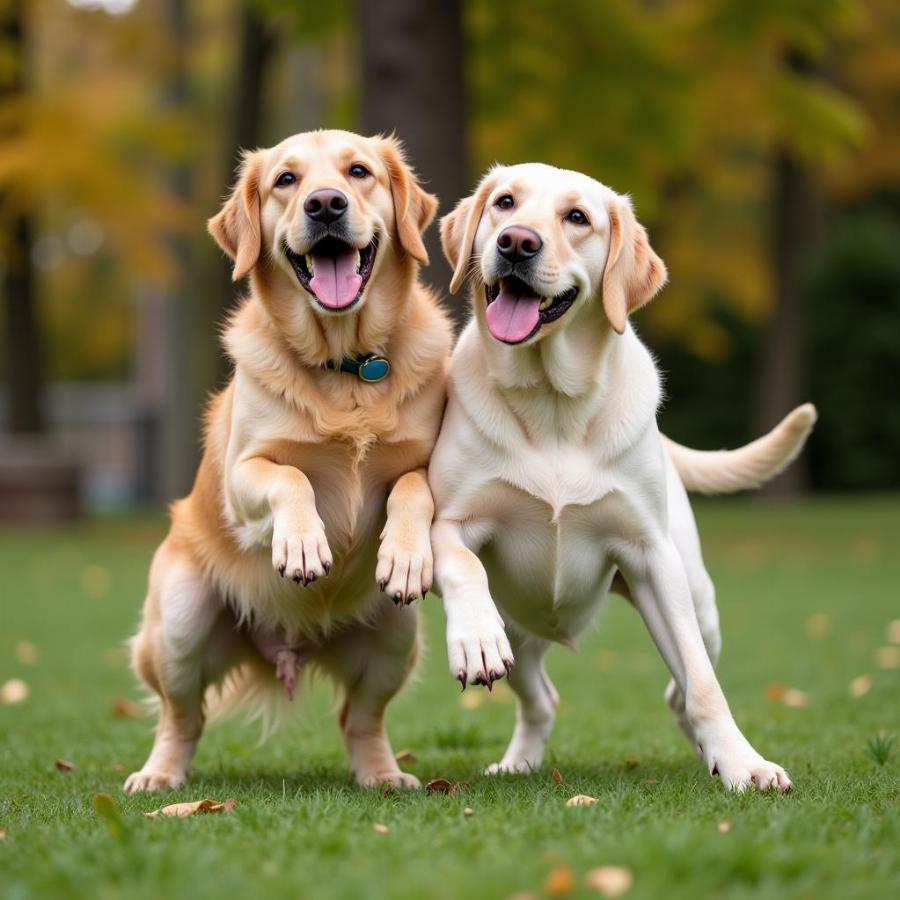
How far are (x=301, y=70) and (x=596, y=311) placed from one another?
61.7 feet

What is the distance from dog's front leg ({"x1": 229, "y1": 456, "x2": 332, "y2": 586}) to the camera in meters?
3.86

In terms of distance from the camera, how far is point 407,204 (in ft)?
15.1

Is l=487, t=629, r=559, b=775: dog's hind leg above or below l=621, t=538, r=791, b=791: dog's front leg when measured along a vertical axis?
below

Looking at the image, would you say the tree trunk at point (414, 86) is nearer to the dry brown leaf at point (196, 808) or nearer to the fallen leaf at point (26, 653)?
the fallen leaf at point (26, 653)

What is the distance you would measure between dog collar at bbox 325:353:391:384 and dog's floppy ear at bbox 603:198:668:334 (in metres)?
0.71

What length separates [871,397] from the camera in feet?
72.9

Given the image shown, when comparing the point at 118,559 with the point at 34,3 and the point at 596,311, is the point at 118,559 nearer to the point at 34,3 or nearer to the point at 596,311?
the point at 34,3

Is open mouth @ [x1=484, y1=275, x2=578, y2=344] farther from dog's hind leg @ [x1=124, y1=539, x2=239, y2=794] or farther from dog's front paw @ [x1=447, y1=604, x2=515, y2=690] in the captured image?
dog's hind leg @ [x1=124, y1=539, x2=239, y2=794]

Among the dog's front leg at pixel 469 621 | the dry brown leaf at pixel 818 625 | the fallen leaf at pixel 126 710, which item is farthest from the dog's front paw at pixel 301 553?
the dry brown leaf at pixel 818 625

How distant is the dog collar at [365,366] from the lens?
14.3 ft

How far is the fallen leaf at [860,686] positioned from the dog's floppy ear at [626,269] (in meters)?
2.60

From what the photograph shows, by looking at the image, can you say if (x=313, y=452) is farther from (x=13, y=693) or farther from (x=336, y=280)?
(x=13, y=693)

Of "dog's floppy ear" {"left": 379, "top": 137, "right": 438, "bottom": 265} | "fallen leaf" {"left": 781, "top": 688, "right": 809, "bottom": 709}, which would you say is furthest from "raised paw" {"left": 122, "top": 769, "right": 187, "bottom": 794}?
"fallen leaf" {"left": 781, "top": 688, "right": 809, "bottom": 709}

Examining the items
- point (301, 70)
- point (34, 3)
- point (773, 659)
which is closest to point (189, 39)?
point (301, 70)
